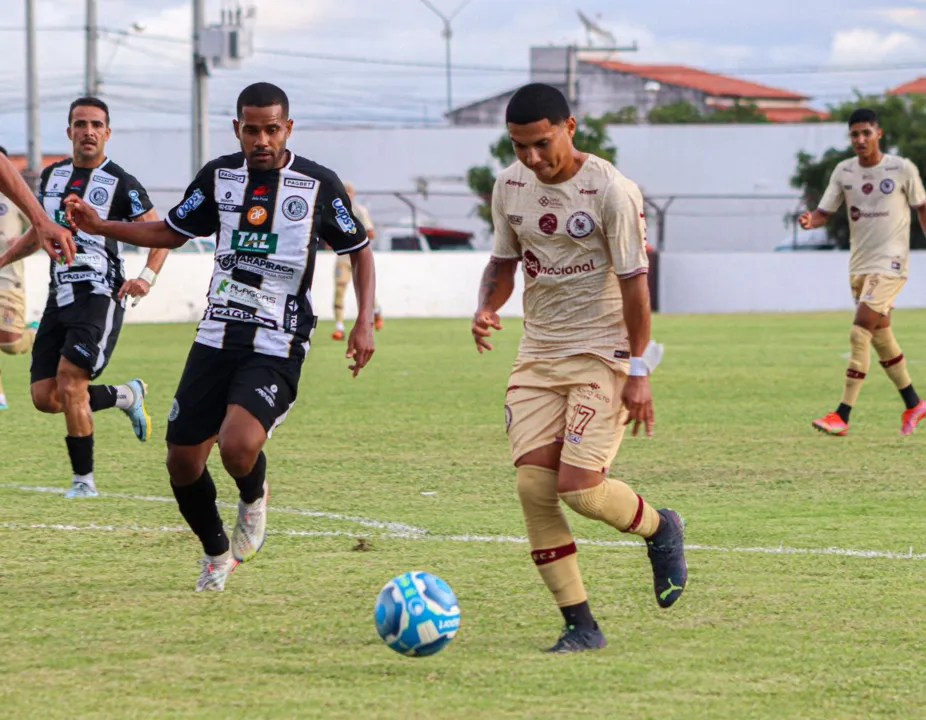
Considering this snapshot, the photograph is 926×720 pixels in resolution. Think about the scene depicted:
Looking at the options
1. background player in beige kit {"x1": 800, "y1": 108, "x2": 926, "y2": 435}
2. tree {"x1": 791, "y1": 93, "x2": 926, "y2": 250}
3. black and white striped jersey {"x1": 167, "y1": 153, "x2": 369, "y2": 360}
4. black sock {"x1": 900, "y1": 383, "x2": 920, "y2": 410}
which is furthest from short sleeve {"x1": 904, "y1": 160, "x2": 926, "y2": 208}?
tree {"x1": 791, "y1": 93, "x2": 926, "y2": 250}

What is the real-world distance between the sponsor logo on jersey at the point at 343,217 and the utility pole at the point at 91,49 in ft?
93.7

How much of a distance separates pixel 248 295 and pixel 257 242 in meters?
0.22

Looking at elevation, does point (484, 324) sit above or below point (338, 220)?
below

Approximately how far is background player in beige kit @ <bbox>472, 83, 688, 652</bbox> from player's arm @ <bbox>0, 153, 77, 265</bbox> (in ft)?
5.87

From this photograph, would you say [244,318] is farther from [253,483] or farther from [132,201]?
[132,201]

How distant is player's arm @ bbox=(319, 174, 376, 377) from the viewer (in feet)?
20.5

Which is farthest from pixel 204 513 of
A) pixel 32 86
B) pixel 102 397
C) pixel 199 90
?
pixel 32 86

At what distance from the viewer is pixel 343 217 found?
6.30 metres

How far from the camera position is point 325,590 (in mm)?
6129

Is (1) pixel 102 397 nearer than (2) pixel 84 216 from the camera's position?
No

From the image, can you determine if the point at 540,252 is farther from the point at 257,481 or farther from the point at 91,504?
the point at 91,504

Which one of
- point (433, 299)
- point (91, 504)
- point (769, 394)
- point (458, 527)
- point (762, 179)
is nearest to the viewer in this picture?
point (458, 527)

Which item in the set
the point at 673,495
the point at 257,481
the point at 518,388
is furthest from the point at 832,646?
the point at 673,495

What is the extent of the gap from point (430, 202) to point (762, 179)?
17239 millimetres
